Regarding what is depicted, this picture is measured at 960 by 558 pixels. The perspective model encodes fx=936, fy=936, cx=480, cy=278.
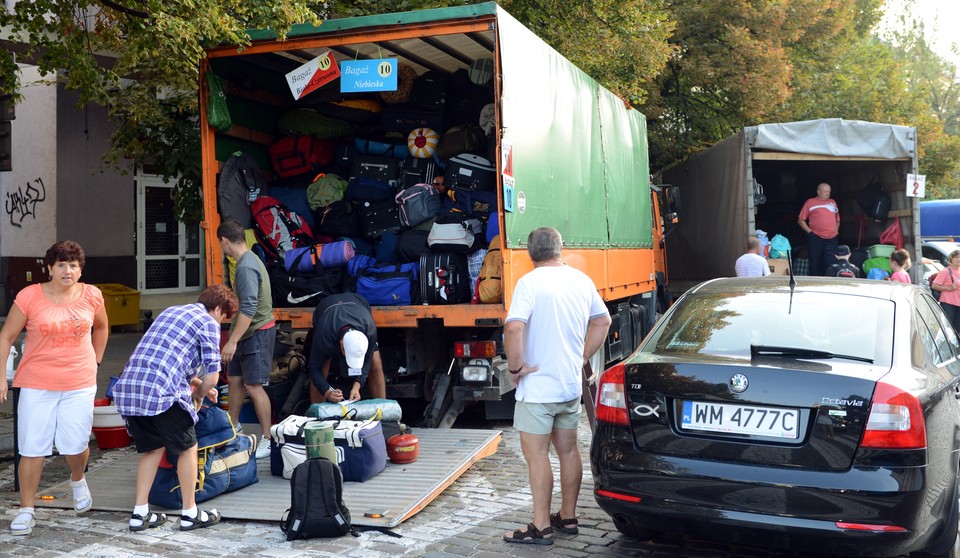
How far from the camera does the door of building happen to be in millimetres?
17719

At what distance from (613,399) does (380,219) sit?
464cm

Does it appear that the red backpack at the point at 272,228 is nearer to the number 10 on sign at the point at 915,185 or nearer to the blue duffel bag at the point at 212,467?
the blue duffel bag at the point at 212,467

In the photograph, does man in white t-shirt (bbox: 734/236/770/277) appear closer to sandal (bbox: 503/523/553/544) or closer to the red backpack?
the red backpack

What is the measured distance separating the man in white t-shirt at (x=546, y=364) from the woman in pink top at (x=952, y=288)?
9188 millimetres

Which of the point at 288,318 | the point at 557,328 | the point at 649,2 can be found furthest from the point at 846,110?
the point at 557,328

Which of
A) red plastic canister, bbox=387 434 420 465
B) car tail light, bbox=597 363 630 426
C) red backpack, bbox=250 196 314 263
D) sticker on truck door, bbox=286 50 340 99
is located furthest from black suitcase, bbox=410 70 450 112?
car tail light, bbox=597 363 630 426

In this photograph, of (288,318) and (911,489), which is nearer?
(911,489)

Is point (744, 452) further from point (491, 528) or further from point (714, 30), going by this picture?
point (714, 30)

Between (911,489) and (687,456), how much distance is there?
0.93 metres

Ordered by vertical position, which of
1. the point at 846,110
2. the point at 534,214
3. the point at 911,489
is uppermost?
the point at 846,110

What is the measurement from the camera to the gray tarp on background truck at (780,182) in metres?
12.8

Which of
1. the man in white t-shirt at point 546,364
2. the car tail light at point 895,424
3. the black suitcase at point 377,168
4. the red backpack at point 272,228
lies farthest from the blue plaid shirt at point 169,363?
the black suitcase at point 377,168

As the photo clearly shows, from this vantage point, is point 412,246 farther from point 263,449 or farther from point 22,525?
point 22,525

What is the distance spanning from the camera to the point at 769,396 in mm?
4141
